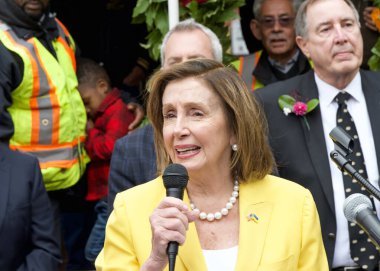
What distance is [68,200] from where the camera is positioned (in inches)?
234

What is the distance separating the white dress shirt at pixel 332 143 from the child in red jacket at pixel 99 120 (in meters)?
1.63

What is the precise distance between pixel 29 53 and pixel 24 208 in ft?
3.36

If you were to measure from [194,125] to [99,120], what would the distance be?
2.48 m

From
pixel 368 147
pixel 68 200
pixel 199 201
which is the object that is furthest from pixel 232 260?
pixel 68 200

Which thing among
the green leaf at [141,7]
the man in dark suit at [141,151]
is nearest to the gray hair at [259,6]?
the green leaf at [141,7]

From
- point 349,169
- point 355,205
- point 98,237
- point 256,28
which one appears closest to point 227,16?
point 256,28

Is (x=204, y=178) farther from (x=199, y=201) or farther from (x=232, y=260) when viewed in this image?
(x=232, y=260)

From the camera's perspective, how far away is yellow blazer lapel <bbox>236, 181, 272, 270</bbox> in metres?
3.25

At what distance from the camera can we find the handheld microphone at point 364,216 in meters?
→ 2.68

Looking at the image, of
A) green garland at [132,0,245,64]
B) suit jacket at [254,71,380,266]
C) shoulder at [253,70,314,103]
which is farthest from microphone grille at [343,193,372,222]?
green garland at [132,0,245,64]

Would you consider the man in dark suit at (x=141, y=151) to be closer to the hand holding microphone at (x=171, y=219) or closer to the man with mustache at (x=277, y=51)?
the man with mustache at (x=277, y=51)

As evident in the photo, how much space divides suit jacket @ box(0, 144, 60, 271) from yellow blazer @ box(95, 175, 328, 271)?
1425 mm

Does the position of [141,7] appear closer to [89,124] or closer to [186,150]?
[89,124]

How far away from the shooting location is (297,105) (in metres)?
4.36
